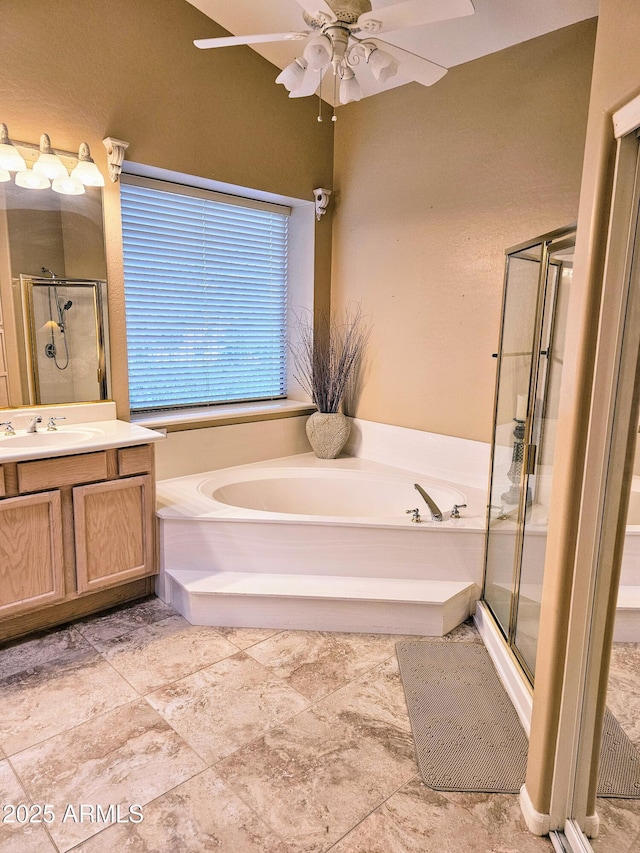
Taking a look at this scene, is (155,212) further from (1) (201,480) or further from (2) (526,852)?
(2) (526,852)

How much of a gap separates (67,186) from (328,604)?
2.35m

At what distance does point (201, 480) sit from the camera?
129 inches

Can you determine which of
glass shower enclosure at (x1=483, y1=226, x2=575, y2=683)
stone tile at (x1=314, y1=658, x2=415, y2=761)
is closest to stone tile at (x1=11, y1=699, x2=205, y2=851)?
stone tile at (x1=314, y1=658, x2=415, y2=761)

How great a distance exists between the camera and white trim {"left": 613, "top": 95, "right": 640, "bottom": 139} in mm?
1204

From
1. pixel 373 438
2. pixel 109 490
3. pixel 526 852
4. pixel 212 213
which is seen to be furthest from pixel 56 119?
pixel 526 852

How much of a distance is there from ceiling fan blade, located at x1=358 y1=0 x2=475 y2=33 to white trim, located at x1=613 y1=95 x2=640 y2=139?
833 millimetres

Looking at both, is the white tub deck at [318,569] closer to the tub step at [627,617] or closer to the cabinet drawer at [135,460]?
the cabinet drawer at [135,460]

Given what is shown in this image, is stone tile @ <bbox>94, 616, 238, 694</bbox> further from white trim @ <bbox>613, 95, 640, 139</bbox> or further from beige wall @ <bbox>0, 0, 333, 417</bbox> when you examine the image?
white trim @ <bbox>613, 95, 640, 139</bbox>

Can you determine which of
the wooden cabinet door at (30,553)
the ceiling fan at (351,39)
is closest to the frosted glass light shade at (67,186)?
the ceiling fan at (351,39)

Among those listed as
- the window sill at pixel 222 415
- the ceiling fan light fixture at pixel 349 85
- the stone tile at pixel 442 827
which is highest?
the ceiling fan light fixture at pixel 349 85

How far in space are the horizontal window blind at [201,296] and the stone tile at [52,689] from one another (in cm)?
152

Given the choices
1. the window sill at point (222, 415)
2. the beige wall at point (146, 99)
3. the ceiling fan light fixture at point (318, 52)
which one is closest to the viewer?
the ceiling fan light fixture at point (318, 52)

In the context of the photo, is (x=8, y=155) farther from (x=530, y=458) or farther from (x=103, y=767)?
(x=530, y=458)

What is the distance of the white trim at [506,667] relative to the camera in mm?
1964
